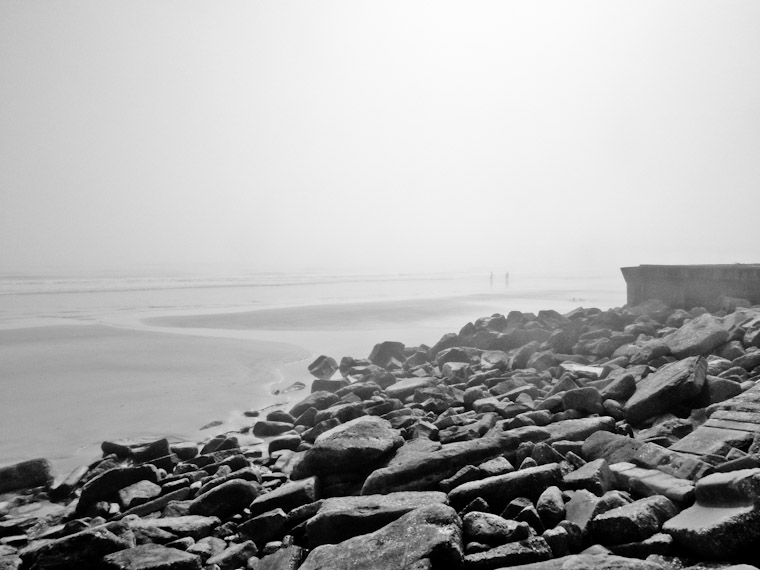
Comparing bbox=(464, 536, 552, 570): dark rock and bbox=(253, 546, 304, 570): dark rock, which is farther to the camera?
bbox=(253, 546, 304, 570): dark rock

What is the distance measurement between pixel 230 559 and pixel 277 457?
2309 mm

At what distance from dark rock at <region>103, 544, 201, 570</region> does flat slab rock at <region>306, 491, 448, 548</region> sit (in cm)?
85

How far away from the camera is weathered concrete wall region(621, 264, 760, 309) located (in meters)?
11.1

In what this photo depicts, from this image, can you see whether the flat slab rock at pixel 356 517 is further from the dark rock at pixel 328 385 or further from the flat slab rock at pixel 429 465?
the dark rock at pixel 328 385

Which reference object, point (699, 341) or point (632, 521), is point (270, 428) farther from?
point (699, 341)

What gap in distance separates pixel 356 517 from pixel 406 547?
2.34 ft

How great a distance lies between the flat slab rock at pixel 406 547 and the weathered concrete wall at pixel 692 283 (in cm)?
1062

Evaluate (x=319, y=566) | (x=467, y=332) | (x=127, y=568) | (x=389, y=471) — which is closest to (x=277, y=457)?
(x=389, y=471)

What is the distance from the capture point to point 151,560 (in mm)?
3650

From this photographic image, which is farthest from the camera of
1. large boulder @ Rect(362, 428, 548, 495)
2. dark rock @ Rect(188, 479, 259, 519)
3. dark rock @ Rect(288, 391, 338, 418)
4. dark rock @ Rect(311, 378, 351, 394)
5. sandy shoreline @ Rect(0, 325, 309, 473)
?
dark rock @ Rect(311, 378, 351, 394)

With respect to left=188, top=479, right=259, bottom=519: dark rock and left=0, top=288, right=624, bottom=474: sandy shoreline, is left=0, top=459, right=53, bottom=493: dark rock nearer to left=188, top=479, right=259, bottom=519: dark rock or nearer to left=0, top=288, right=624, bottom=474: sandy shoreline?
left=0, top=288, right=624, bottom=474: sandy shoreline

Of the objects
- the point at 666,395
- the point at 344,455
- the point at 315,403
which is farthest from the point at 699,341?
the point at 315,403

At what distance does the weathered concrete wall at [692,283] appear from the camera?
1112 cm

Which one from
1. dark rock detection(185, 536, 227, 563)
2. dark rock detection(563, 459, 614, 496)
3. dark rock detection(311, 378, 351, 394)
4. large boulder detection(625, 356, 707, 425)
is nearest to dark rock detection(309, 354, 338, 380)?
dark rock detection(311, 378, 351, 394)
